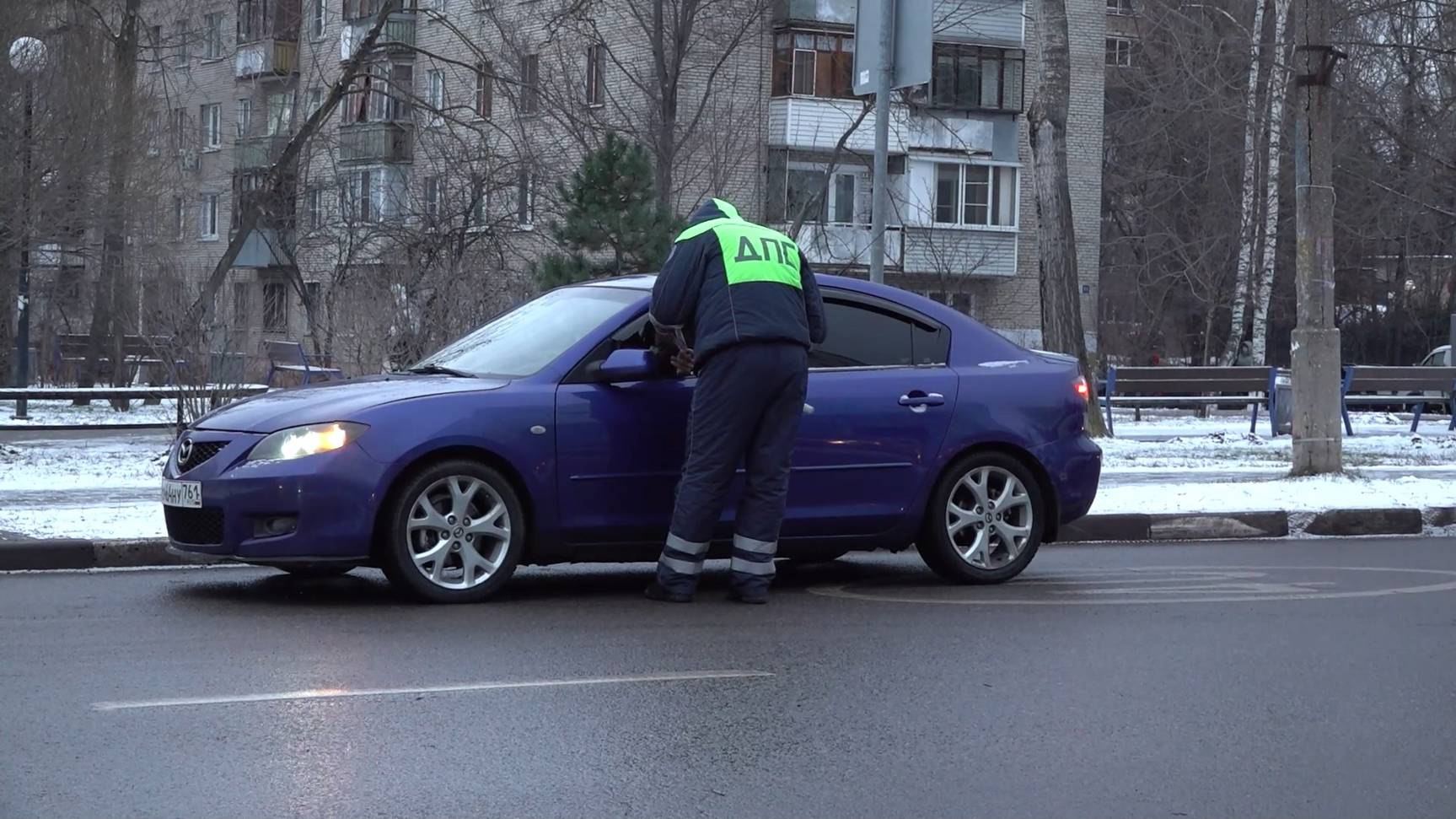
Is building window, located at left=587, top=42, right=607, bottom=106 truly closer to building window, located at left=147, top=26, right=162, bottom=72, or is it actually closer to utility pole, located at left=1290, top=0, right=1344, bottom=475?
building window, located at left=147, top=26, right=162, bottom=72

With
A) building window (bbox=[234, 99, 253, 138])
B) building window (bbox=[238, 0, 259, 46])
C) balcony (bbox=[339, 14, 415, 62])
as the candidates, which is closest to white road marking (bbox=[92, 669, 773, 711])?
building window (bbox=[238, 0, 259, 46])

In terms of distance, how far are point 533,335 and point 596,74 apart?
27.3m

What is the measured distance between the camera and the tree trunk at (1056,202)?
20.8m

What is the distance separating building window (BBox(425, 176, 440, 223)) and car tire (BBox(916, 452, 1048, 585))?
17.9 meters

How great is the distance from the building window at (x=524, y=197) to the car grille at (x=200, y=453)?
18.7 metres

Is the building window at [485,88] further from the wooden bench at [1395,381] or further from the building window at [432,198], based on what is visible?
the wooden bench at [1395,381]

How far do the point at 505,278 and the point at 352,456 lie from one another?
11927mm

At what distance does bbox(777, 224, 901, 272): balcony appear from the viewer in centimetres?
4178

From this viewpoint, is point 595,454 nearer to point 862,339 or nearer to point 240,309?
point 862,339

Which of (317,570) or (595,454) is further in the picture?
(317,570)

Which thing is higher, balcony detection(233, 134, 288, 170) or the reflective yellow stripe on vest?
balcony detection(233, 134, 288, 170)

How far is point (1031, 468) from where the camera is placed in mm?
9797

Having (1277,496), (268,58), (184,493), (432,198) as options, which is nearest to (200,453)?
(184,493)

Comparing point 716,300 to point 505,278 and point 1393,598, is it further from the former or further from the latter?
point 505,278
